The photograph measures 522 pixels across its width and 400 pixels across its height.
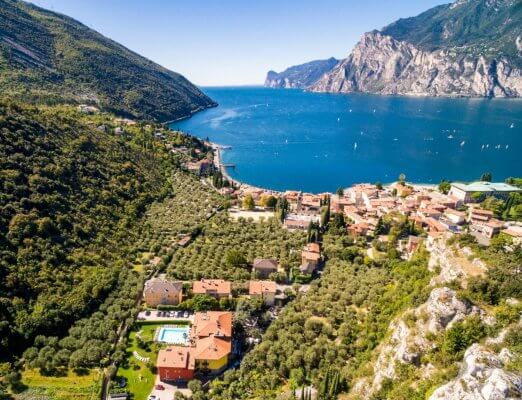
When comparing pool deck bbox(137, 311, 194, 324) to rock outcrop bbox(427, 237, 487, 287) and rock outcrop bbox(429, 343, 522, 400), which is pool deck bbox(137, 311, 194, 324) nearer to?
rock outcrop bbox(427, 237, 487, 287)

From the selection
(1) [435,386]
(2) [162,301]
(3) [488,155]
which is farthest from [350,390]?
(3) [488,155]

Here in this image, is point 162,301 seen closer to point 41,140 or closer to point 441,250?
point 441,250

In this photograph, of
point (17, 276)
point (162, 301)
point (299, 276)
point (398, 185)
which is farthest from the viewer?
point (398, 185)

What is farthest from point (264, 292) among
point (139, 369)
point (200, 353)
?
point (139, 369)

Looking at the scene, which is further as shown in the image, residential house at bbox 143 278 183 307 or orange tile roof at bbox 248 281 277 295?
orange tile roof at bbox 248 281 277 295

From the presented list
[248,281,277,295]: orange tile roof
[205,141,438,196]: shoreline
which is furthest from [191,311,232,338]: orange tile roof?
[205,141,438,196]: shoreline

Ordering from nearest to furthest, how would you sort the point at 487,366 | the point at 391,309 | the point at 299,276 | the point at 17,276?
the point at 487,366
the point at 391,309
the point at 17,276
the point at 299,276
